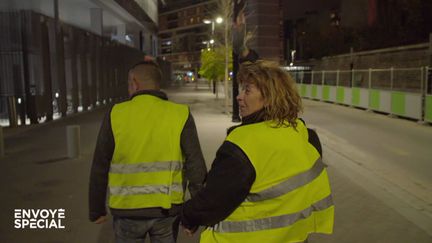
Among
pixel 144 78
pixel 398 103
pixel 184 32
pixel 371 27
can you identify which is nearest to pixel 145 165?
pixel 144 78

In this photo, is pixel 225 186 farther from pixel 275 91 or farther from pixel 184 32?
pixel 184 32

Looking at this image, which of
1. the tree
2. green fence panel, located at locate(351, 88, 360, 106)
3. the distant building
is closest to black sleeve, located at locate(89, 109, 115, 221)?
the distant building

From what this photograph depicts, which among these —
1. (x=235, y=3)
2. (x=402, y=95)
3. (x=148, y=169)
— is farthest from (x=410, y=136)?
(x=148, y=169)

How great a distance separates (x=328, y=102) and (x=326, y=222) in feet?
78.1

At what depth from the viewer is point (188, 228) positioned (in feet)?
7.18

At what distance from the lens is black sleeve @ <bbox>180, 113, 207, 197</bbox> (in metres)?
2.82

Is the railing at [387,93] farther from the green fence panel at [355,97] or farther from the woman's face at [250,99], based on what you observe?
the woman's face at [250,99]

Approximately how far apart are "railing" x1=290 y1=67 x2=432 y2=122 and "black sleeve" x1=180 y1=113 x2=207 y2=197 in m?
6.02

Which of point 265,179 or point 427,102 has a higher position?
point 265,179

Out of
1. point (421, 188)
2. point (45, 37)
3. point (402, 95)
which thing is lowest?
point (421, 188)

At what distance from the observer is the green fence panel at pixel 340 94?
73.5 feet

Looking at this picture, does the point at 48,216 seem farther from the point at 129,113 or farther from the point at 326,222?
the point at 326,222

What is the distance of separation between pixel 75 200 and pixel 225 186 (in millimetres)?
4921

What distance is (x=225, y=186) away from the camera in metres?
1.89
